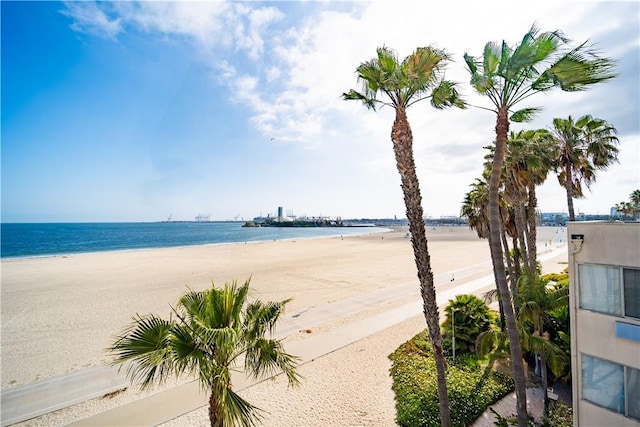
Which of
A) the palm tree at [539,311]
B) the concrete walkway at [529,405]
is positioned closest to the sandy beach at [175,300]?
the concrete walkway at [529,405]

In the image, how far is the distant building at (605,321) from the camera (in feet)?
21.0

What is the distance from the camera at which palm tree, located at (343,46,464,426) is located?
7.25 metres

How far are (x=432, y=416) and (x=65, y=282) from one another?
3288cm

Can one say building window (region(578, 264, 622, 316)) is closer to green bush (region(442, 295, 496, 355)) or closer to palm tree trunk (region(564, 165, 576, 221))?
green bush (region(442, 295, 496, 355))

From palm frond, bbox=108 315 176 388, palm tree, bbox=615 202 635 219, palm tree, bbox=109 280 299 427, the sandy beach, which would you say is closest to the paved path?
the sandy beach

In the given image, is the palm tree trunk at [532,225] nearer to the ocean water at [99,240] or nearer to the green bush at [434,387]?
the green bush at [434,387]

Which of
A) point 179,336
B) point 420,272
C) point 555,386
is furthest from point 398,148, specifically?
point 555,386

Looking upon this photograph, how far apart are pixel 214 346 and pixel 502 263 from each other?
6720 mm

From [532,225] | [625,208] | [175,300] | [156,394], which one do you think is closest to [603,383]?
[532,225]

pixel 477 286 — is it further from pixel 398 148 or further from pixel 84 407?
pixel 84 407

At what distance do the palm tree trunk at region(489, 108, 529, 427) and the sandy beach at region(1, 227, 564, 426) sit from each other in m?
3.43

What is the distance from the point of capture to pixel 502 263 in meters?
7.59

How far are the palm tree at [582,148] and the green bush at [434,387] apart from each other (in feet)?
25.0

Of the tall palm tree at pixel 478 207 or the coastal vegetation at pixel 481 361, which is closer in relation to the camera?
the coastal vegetation at pixel 481 361
